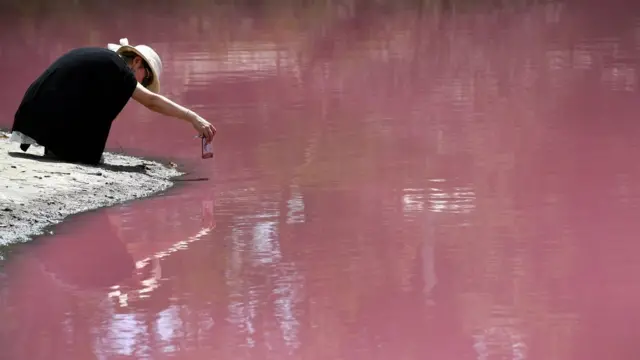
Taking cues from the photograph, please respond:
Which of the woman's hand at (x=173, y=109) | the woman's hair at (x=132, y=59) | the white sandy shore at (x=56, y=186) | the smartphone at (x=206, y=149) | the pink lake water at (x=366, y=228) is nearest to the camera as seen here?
the pink lake water at (x=366, y=228)

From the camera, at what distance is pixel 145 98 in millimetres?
5066

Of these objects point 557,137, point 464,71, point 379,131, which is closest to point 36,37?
point 464,71

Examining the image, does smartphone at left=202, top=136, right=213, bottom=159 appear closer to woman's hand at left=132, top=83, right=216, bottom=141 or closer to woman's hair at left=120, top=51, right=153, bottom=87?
woman's hand at left=132, top=83, right=216, bottom=141

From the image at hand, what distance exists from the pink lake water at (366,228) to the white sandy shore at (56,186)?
0.11m

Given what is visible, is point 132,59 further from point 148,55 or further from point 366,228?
point 366,228

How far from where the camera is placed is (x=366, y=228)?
4.32 meters

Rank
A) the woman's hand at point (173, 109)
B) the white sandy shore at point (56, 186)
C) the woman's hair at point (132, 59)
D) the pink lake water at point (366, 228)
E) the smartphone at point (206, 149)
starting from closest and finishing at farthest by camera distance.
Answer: the pink lake water at point (366, 228), the white sandy shore at point (56, 186), the woman's hand at point (173, 109), the smartphone at point (206, 149), the woman's hair at point (132, 59)

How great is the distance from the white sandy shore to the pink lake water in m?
0.11

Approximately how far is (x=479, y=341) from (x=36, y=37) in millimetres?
9301

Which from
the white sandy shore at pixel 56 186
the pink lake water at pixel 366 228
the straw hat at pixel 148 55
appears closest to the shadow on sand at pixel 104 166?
the white sandy shore at pixel 56 186

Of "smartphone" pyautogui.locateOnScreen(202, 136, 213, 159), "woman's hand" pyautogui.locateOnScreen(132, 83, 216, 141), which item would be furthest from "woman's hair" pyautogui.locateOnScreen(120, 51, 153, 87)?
"smartphone" pyautogui.locateOnScreen(202, 136, 213, 159)

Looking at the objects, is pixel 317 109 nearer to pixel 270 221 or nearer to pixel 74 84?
pixel 74 84

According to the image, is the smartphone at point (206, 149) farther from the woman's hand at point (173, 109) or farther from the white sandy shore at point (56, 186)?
the white sandy shore at point (56, 186)

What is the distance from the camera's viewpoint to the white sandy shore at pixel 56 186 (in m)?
4.40
